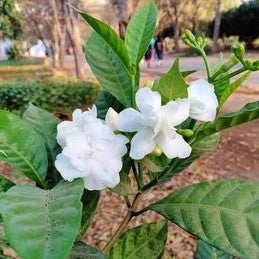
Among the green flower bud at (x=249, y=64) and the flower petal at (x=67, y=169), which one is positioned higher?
the green flower bud at (x=249, y=64)

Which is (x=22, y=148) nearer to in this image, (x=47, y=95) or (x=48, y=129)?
(x=48, y=129)

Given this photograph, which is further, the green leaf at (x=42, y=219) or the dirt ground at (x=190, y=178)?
the dirt ground at (x=190, y=178)

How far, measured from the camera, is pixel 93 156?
2.20 feet

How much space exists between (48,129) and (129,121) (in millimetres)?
228

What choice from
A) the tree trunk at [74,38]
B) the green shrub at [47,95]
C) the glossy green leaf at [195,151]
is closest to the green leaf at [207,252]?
the glossy green leaf at [195,151]

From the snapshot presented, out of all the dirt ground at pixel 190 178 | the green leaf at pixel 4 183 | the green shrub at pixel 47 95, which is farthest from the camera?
the green shrub at pixel 47 95

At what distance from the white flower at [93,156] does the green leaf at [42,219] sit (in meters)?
0.02

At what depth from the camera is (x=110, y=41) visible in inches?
29.0

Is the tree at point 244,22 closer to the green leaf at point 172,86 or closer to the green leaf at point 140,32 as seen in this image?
the green leaf at point 140,32

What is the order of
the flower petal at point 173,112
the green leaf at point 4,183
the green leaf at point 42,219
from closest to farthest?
the green leaf at point 42,219
the flower petal at point 173,112
the green leaf at point 4,183

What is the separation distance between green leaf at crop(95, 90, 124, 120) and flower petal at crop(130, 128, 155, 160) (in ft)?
0.69

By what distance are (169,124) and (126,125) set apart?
7 cm

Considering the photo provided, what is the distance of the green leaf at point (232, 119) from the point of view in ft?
2.24

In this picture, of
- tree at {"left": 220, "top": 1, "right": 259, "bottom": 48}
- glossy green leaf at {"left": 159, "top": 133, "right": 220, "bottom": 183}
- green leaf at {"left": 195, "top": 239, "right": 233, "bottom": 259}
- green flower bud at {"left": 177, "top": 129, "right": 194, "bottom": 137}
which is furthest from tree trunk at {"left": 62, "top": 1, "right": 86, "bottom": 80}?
tree at {"left": 220, "top": 1, "right": 259, "bottom": 48}
